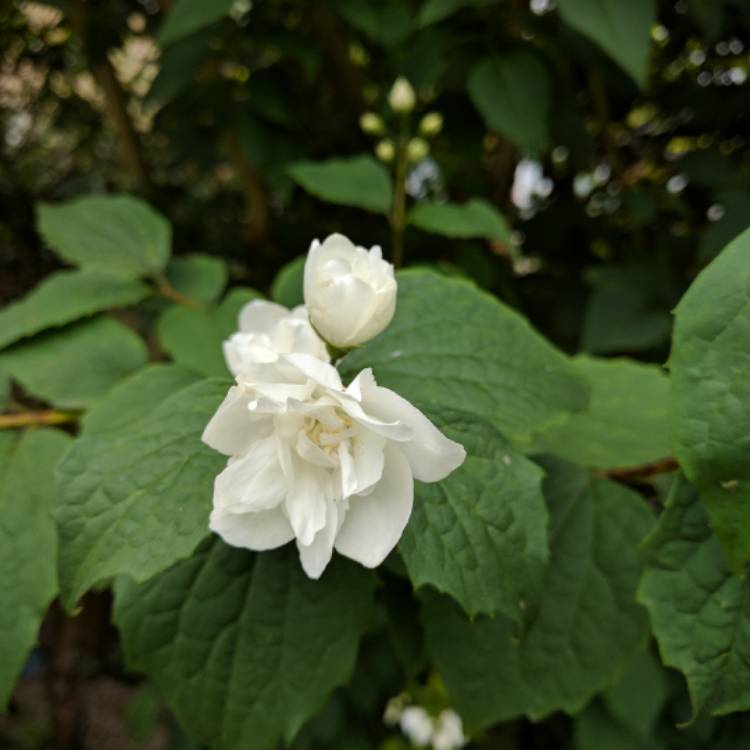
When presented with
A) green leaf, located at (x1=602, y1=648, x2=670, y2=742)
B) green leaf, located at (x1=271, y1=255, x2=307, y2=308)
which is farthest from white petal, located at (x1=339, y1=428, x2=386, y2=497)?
green leaf, located at (x1=602, y1=648, x2=670, y2=742)

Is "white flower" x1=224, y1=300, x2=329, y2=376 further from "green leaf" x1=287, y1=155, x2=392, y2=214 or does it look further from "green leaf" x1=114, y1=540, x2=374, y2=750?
"green leaf" x1=287, y1=155, x2=392, y2=214

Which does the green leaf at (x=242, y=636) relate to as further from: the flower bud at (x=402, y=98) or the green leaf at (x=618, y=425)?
the flower bud at (x=402, y=98)

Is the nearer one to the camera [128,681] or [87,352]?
[87,352]

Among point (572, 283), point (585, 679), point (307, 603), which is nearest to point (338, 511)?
point (307, 603)

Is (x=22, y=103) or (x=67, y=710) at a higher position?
(x=22, y=103)

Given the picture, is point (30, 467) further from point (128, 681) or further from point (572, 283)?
point (128, 681)

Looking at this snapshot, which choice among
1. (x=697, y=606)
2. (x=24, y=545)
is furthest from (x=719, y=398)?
(x=24, y=545)
